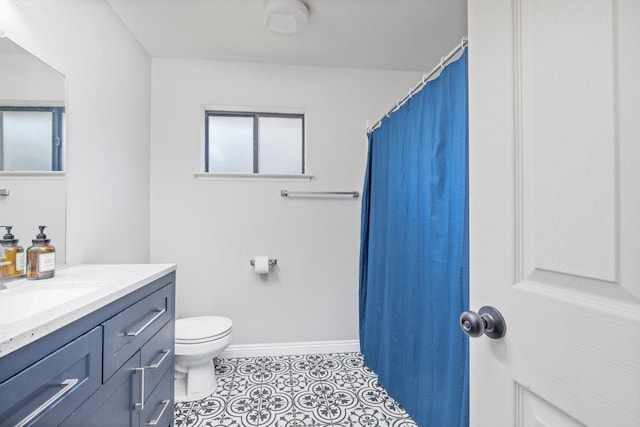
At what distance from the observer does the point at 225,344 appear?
5.59 ft

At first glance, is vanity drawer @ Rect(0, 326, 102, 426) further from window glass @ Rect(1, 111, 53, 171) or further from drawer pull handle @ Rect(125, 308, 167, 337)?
window glass @ Rect(1, 111, 53, 171)

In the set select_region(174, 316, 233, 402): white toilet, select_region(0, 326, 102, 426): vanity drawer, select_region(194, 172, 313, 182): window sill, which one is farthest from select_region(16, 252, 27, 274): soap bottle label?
select_region(194, 172, 313, 182): window sill

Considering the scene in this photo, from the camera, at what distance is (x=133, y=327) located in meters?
0.98

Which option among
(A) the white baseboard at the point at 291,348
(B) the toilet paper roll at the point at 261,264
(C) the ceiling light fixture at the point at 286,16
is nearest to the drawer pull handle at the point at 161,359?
(B) the toilet paper roll at the point at 261,264

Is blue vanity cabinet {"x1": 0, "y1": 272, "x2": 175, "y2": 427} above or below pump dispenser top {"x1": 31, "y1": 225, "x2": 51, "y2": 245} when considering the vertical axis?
below

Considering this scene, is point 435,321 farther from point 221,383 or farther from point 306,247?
point 221,383

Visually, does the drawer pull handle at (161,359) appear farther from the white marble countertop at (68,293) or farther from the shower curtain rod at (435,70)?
the shower curtain rod at (435,70)

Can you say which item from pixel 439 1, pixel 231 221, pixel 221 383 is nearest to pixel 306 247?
pixel 231 221

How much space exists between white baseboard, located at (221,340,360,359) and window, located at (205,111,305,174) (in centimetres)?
138

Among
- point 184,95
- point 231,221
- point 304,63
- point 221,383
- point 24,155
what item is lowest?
point 221,383

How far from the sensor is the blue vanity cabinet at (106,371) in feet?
1.90

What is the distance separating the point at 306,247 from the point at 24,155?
1.63m

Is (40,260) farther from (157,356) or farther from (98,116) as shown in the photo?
(98,116)

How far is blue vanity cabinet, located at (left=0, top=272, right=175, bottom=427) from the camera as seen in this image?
1.90 ft
